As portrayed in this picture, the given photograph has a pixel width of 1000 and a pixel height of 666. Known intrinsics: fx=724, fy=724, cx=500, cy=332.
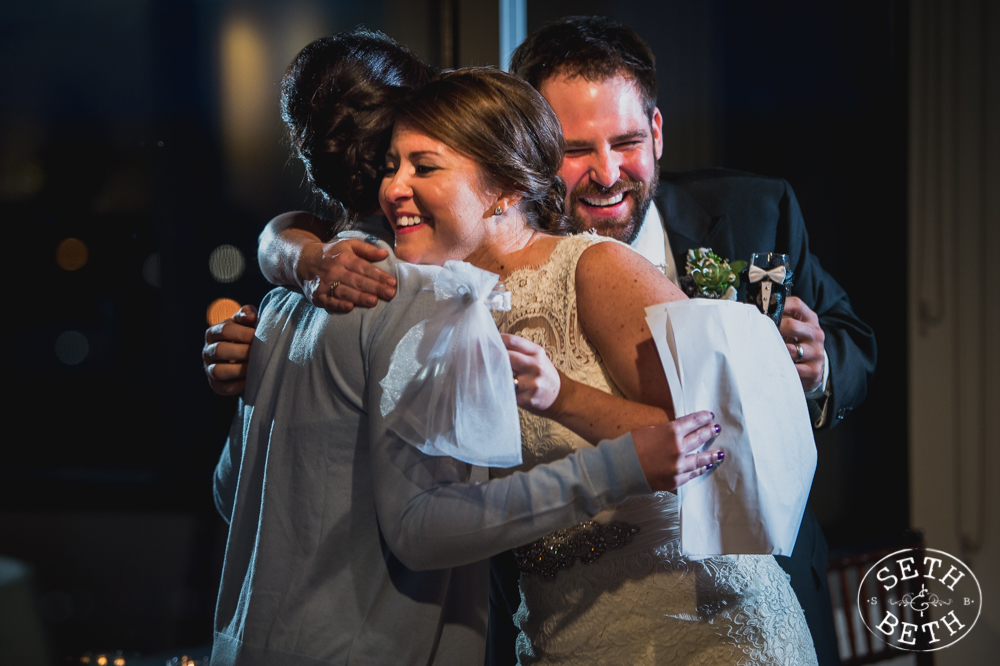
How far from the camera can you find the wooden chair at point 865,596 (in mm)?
2309

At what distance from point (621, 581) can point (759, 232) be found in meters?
1.06

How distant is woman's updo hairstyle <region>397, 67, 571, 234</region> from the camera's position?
119 centimetres

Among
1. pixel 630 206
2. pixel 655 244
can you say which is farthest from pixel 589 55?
pixel 655 244

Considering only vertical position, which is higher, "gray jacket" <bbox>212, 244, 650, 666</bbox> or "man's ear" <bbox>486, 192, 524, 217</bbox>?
"man's ear" <bbox>486, 192, 524, 217</bbox>

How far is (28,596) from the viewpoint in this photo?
2100 mm

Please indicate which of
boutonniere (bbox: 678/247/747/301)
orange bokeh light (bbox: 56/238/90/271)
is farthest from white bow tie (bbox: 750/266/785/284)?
orange bokeh light (bbox: 56/238/90/271)

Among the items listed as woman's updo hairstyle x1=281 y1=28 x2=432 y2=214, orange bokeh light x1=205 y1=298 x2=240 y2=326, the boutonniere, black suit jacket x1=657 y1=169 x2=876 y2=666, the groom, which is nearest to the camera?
woman's updo hairstyle x1=281 y1=28 x2=432 y2=214

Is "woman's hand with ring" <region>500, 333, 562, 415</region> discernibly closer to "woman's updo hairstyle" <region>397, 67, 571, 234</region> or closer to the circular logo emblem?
"woman's updo hairstyle" <region>397, 67, 571, 234</region>

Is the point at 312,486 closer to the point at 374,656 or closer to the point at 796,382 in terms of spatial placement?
the point at 374,656

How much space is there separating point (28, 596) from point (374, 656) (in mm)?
1629

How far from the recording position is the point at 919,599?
272 cm

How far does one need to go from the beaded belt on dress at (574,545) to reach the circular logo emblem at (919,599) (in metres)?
1.57

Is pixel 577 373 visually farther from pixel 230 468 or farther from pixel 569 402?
pixel 230 468

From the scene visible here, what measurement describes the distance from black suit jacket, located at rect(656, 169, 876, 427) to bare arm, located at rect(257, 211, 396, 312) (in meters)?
0.96
